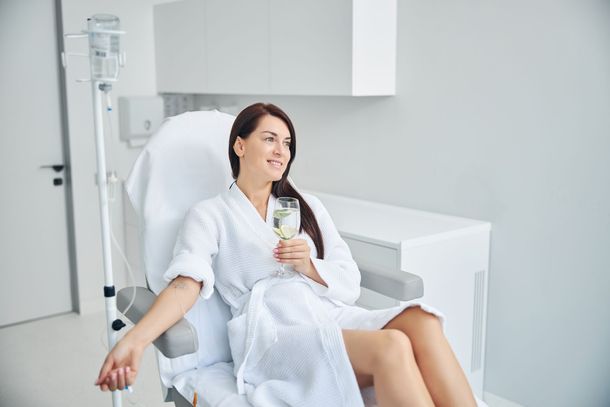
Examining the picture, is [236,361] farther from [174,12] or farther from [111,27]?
[174,12]

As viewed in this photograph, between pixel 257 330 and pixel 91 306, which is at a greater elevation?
pixel 257 330

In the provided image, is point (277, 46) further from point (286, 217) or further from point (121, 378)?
point (121, 378)

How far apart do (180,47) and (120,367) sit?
2.47 metres

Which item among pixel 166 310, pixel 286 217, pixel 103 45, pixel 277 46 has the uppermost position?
pixel 277 46

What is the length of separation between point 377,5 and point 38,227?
216 centimetres

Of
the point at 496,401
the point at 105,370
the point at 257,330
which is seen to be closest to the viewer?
the point at 105,370

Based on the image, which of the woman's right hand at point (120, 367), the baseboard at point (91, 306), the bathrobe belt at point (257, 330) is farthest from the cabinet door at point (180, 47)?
the woman's right hand at point (120, 367)

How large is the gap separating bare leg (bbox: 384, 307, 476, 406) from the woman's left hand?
295mm

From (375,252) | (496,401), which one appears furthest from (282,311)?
(496,401)

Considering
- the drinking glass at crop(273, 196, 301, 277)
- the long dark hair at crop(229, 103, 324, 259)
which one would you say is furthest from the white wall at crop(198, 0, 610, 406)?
the drinking glass at crop(273, 196, 301, 277)

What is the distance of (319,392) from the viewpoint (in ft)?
5.12

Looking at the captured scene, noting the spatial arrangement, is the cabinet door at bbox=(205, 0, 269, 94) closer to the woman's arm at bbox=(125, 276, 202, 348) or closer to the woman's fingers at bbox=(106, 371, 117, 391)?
the woman's arm at bbox=(125, 276, 202, 348)

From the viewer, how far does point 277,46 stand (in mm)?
2975

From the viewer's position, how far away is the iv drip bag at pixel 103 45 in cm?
159
